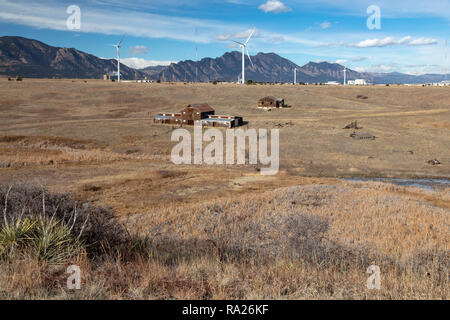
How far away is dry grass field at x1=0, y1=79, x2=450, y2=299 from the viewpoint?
7.41 meters

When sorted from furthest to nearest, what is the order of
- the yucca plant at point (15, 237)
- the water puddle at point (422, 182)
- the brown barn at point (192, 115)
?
the brown barn at point (192, 115) → the water puddle at point (422, 182) → the yucca plant at point (15, 237)

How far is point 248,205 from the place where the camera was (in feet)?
81.0

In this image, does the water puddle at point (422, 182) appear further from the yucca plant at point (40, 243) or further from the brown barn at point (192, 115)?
the yucca plant at point (40, 243)

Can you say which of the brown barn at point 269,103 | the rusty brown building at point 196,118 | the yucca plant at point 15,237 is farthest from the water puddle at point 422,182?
the brown barn at point 269,103

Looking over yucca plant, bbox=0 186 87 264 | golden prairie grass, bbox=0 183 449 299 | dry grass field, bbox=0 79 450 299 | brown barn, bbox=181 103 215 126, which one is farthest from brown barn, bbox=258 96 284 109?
yucca plant, bbox=0 186 87 264

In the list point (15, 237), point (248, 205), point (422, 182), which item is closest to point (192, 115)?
point (422, 182)

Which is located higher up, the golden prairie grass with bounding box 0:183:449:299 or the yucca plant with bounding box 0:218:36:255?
the yucca plant with bounding box 0:218:36:255

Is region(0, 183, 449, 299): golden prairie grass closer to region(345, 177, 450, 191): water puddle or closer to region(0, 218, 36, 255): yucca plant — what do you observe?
region(0, 218, 36, 255): yucca plant

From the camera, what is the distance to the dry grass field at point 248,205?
7.41 metres

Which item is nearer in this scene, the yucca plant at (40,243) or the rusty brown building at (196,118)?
the yucca plant at (40,243)

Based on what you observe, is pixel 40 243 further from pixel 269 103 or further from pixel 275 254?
pixel 269 103
